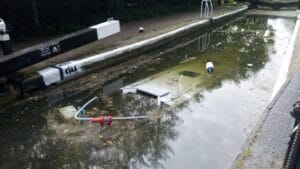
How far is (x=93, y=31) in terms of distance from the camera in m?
6.70

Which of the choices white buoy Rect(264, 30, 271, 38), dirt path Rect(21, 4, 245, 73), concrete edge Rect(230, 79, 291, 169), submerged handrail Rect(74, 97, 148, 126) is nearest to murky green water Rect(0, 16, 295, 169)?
submerged handrail Rect(74, 97, 148, 126)

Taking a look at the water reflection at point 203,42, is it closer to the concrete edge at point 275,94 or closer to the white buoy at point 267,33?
the white buoy at point 267,33

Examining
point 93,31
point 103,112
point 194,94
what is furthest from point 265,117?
point 93,31

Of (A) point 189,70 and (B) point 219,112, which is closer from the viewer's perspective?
(B) point 219,112

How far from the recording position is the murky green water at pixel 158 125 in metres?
4.13

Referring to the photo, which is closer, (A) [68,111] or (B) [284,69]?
(A) [68,111]

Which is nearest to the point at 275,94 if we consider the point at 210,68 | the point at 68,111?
the point at 210,68

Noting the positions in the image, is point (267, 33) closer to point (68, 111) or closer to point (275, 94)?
point (275, 94)

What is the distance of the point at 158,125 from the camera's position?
4.85 m

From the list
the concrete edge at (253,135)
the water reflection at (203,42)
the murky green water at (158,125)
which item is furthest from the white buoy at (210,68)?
the concrete edge at (253,135)

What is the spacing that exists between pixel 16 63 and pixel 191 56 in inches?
173

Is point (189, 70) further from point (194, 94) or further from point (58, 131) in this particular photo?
point (58, 131)

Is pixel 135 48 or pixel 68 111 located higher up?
pixel 135 48

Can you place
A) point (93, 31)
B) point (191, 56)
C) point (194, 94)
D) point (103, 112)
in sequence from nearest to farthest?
point (103, 112)
point (194, 94)
point (93, 31)
point (191, 56)
